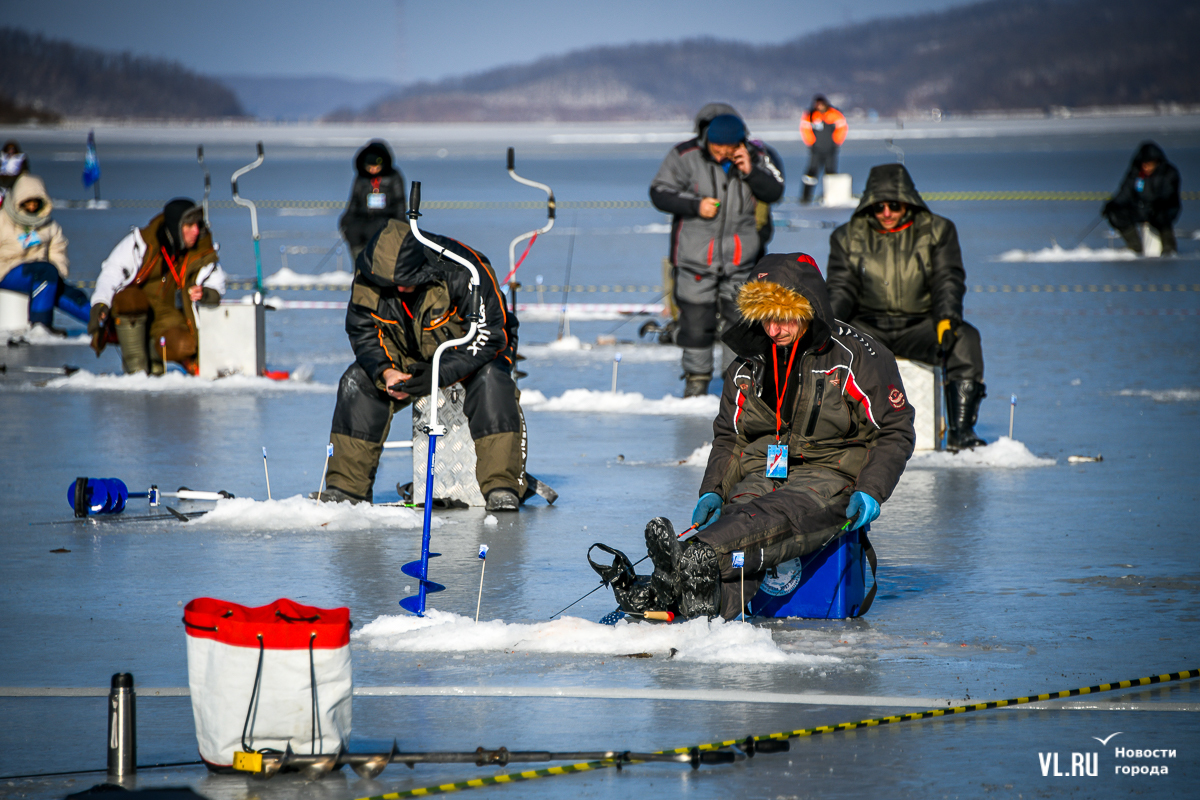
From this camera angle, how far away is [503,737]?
432cm

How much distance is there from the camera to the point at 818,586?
5.54 meters

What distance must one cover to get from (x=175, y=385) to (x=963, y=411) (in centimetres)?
594

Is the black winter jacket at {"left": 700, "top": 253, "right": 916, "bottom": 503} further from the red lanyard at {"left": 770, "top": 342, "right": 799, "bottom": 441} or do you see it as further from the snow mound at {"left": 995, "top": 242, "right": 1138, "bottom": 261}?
the snow mound at {"left": 995, "top": 242, "right": 1138, "bottom": 261}

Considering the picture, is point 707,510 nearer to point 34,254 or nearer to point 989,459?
point 989,459

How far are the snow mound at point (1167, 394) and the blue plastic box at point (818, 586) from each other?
5.76 metres

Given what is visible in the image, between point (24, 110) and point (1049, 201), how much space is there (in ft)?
360

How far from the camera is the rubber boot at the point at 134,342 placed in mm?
11672

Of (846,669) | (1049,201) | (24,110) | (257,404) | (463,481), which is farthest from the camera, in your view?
(24,110)

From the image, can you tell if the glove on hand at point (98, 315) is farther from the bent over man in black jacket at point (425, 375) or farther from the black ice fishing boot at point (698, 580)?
the black ice fishing boot at point (698, 580)

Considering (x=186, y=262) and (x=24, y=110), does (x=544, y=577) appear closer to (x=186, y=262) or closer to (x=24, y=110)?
(x=186, y=262)

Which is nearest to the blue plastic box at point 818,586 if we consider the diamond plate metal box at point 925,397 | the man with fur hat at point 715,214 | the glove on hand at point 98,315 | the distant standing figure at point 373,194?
the diamond plate metal box at point 925,397

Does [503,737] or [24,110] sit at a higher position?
[24,110]

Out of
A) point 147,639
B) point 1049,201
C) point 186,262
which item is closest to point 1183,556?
point 147,639

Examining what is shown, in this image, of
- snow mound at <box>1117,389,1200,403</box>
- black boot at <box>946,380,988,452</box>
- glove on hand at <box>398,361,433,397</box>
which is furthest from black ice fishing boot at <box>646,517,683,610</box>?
snow mound at <box>1117,389,1200,403</box>
